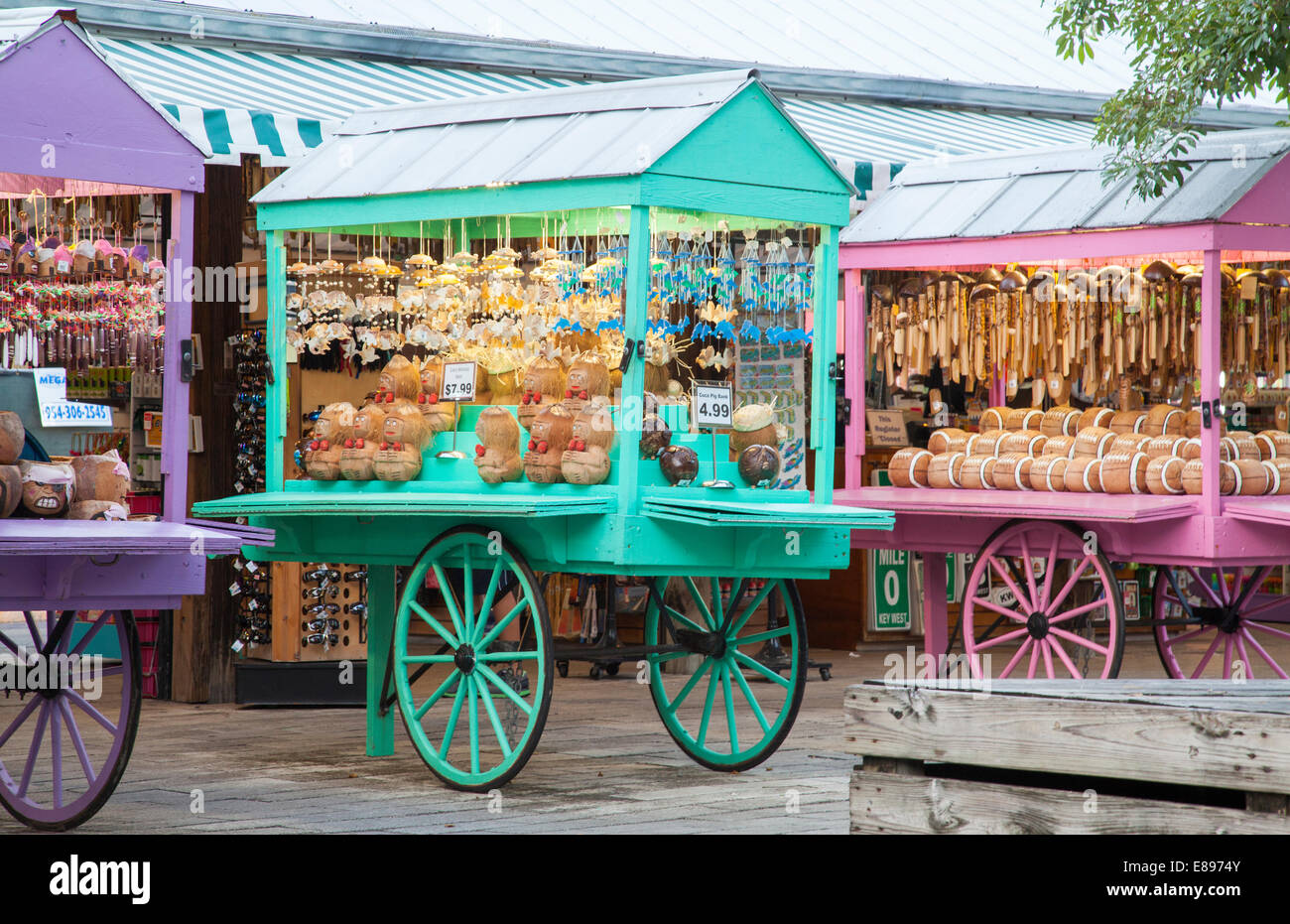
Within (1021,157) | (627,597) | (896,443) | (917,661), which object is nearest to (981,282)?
(1021,157)

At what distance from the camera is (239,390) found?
30.5 feet

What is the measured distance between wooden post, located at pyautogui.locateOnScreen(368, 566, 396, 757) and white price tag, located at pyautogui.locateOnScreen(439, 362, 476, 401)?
832 mm

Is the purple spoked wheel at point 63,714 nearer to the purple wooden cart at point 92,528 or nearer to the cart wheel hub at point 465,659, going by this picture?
the purple wooden cart at point 92,528

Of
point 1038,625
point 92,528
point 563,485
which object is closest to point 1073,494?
point 1038,625

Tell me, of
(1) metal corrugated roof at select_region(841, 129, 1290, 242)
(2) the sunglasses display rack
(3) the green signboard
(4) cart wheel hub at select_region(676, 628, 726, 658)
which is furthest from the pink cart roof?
(2) the sunglasses display rack

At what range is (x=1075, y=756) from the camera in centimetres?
435

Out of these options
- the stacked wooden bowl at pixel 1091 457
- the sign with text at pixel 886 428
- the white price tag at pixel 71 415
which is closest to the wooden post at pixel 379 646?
the white price tag at pixel 71 415

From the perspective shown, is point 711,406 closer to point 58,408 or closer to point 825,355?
point 825,355

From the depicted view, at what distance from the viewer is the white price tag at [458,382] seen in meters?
7.21

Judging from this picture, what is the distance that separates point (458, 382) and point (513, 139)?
3.14 ft

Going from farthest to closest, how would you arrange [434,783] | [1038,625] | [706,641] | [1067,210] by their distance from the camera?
1. [1067,210]
2. [1038,625]
3. [706,641]
4. [434,783]

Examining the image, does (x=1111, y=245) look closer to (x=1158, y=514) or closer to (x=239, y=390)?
(x=1158, y=514)

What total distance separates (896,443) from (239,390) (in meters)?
3.78

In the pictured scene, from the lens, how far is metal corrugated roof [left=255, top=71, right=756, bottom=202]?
22.1ft
